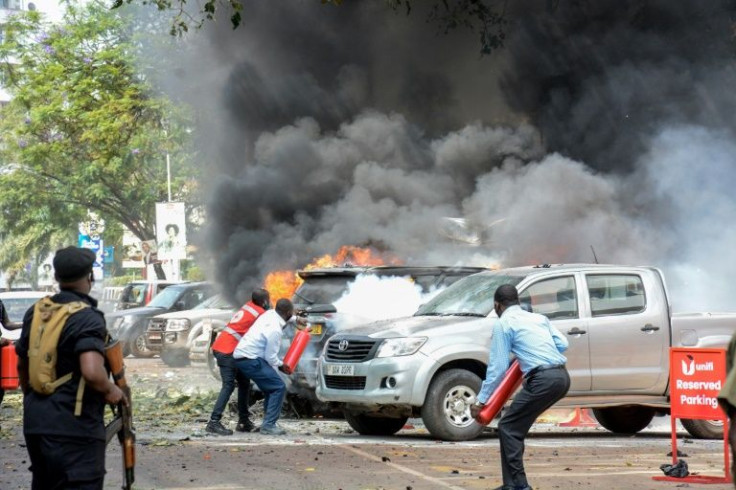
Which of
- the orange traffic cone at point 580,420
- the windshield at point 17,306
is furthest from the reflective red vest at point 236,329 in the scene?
the windshield at point 17,306

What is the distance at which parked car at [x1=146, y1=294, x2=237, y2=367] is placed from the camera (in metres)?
24.4

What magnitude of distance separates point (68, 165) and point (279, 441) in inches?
1211

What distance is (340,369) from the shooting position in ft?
40.8

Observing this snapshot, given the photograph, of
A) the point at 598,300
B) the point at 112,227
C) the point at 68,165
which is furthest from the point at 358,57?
the point at 112,227

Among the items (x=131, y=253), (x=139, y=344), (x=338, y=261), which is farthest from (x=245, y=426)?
(x=131, y=253)

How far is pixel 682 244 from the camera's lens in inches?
878

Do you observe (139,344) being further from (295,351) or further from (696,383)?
(696,383)

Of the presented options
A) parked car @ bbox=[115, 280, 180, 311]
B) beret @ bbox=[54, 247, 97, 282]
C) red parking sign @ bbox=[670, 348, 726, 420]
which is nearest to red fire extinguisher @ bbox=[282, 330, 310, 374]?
red parking sign @ bbox=[670, 348, 726, 420]

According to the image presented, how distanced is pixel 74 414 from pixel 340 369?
23.0 feet

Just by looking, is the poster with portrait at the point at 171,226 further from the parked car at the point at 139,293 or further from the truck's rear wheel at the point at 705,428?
the truck's rear wheel at the point at 705,428

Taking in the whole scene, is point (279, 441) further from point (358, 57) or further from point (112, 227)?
point (112, 227)

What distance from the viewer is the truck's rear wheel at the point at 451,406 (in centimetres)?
1195

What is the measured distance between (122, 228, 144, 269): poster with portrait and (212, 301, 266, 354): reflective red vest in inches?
1445

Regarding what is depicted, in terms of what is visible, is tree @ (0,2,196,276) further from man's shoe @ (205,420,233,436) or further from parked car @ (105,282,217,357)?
man's shoe @ (205,420,233,436)
